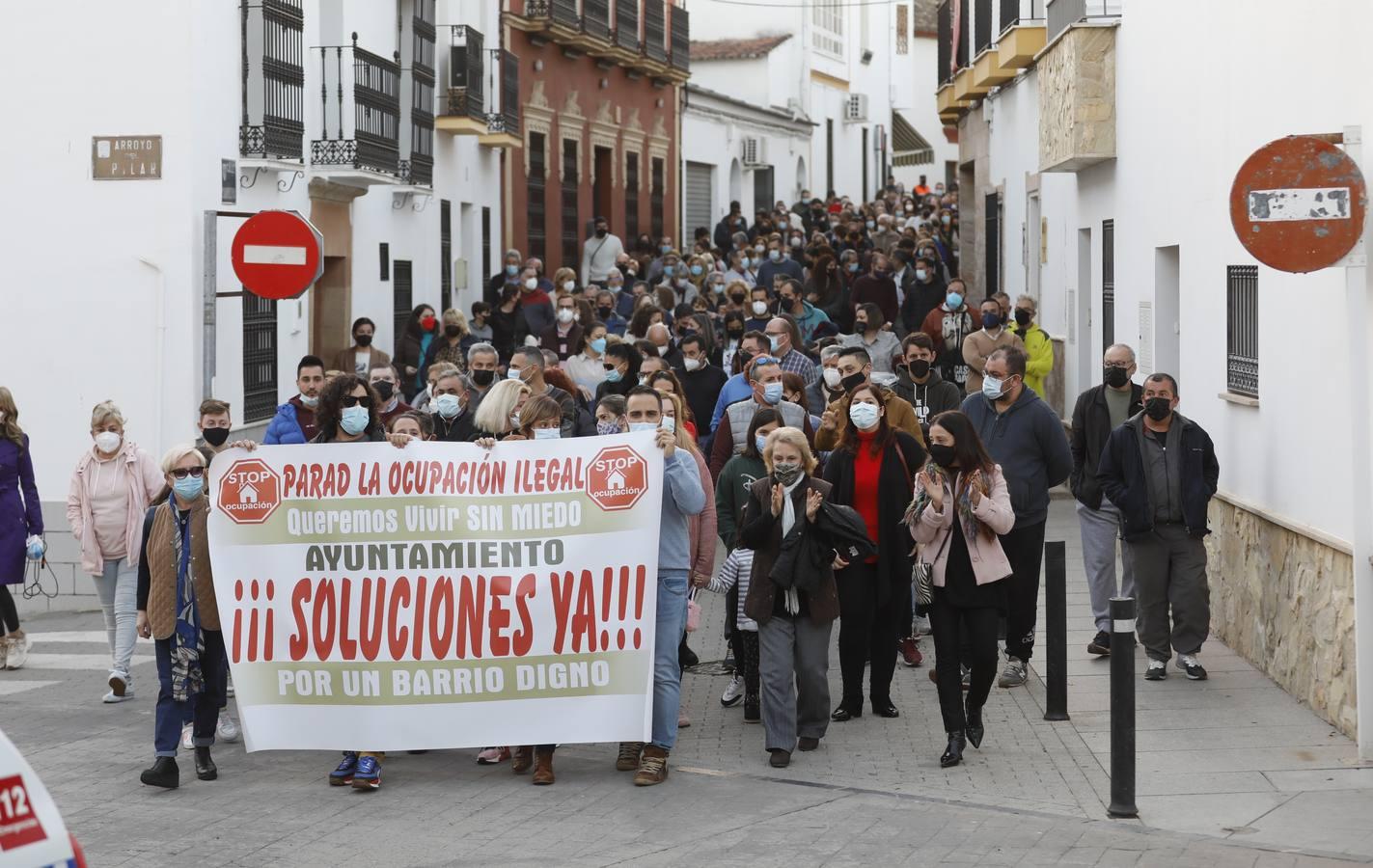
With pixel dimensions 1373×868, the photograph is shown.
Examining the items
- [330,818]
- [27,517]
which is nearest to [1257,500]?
[330,818]

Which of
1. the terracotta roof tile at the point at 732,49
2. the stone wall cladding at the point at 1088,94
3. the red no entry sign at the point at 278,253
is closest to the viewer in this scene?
the red no entry sign at the point at 278,253

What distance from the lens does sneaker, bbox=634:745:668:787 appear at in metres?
9.15

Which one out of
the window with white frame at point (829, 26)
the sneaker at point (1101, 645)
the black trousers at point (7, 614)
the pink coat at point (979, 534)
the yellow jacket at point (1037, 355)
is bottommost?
the sneaker at point (1101, 645)

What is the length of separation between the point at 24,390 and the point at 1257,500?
9.53m

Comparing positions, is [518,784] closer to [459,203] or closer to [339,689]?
[339,689]

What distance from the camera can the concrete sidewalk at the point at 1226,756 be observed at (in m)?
8.30

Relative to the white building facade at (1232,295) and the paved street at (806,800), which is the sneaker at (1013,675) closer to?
the paved street at (806,800)

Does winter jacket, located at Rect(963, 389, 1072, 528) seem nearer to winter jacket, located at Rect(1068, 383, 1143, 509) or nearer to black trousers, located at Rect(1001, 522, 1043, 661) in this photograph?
black trousers, located at Rect(1001, 522, 1043, 661)

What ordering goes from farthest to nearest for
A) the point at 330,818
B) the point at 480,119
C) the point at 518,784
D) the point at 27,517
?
the point at 480,119
the point at 27,517
the point at 518,784
the point at 330,818

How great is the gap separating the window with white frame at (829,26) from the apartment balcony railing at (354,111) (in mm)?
33819

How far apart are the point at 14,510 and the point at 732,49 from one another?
127 ft

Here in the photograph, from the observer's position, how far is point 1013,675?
11391mm

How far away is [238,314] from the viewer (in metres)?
17.0

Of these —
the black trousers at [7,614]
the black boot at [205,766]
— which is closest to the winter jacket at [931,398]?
the black boot at [205,766]
